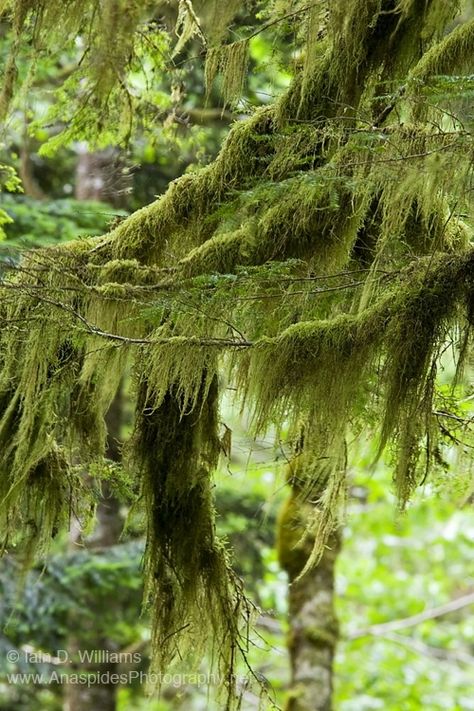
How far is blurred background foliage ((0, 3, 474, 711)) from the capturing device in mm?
5051

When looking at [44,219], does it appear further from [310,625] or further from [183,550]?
[183,550]

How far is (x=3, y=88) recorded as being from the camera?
9.00 feet

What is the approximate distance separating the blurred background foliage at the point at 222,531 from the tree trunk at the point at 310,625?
1.44 ft

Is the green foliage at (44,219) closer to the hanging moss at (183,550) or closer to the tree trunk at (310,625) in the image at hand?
the tree trunk at (310,625)

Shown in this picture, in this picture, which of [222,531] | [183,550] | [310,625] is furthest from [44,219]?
[183,550]

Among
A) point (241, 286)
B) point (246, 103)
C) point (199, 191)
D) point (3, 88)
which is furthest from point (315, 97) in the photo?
point (3, 88)

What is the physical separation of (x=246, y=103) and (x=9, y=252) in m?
1.22

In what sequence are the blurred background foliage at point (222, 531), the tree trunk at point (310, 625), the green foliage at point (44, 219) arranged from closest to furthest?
the blurred background foliage at point (222, 531)
the tree trunk at point (310, 625)
the green foliage at point (44, 219)

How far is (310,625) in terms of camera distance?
639 cm

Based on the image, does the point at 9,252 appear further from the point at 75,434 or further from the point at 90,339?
the point at 75,434

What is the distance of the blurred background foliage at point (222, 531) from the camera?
5.05m

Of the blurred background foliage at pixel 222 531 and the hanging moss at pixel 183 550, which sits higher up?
the blurred background foliage at pixel 222 531

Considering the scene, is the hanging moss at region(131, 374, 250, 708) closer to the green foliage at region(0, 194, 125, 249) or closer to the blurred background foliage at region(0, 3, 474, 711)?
Answer: the blurred background foliage at region(0, 3, 474, 711)

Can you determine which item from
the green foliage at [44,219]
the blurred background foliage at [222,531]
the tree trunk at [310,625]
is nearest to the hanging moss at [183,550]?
the blurred background foliage at [222,531]
